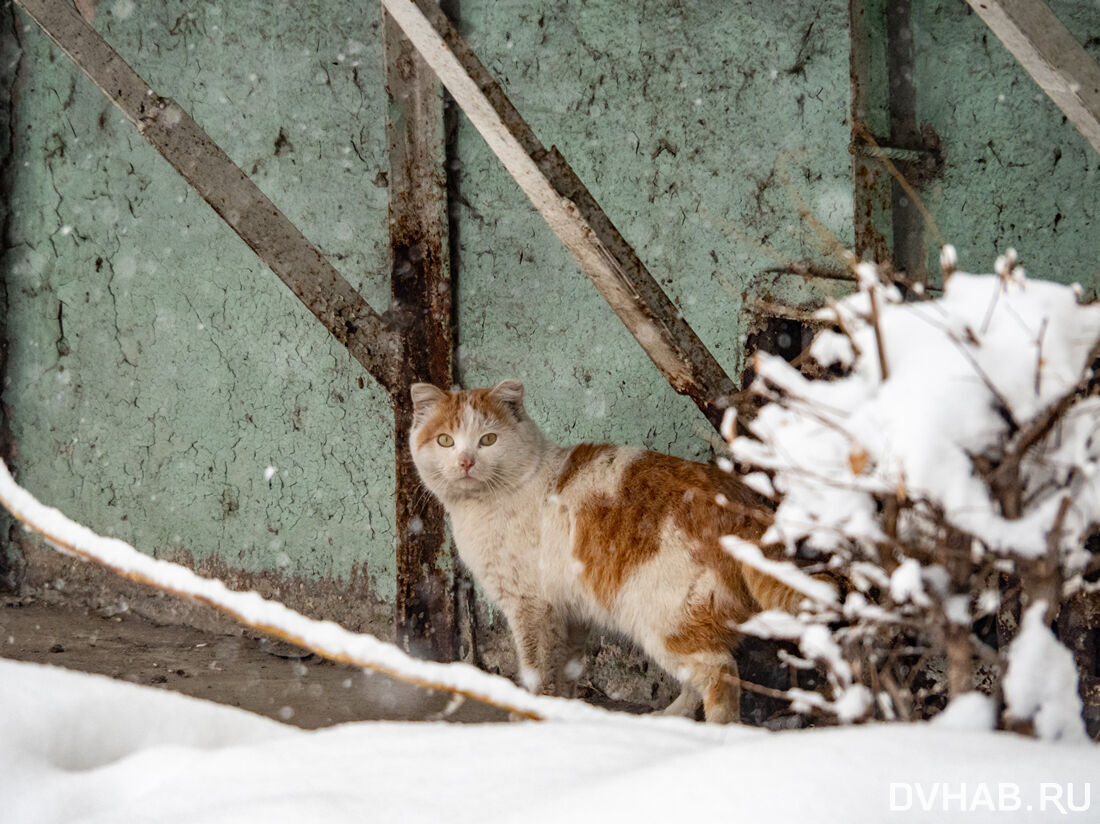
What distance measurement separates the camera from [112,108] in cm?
470

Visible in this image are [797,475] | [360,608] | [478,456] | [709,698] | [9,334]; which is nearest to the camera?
[797,475]

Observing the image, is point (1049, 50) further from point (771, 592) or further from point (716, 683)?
point (716, 683)

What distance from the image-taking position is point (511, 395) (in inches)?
125

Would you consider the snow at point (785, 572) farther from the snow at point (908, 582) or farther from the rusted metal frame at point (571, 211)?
the rusted metal frame at point (571, 211)

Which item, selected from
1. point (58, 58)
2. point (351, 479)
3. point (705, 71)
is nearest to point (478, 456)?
point (351, 479)

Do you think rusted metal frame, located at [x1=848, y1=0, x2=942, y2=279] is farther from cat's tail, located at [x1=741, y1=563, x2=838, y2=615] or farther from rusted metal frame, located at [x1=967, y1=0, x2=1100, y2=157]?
cat's tail, located at [x1=741, y1=563, x2=838, y2=615]

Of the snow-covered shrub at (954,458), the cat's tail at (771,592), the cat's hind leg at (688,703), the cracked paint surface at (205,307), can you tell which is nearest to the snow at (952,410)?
the snow-covered shrub at (954,458)

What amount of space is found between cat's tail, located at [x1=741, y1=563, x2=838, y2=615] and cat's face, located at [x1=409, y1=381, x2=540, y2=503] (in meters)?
0.84

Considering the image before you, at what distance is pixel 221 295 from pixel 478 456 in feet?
6.15

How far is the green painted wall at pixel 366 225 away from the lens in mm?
2939

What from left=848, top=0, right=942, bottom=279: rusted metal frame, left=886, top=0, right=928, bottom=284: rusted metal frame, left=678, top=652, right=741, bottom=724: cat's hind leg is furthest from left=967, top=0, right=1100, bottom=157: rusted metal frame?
left=678, top=652, right=741, bottom=724: cat's hind leg

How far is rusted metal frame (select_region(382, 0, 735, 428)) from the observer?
2.55 metres

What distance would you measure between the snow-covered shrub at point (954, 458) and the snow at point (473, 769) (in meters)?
0.16

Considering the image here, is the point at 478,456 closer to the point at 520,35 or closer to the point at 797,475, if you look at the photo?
the point at 520,35
